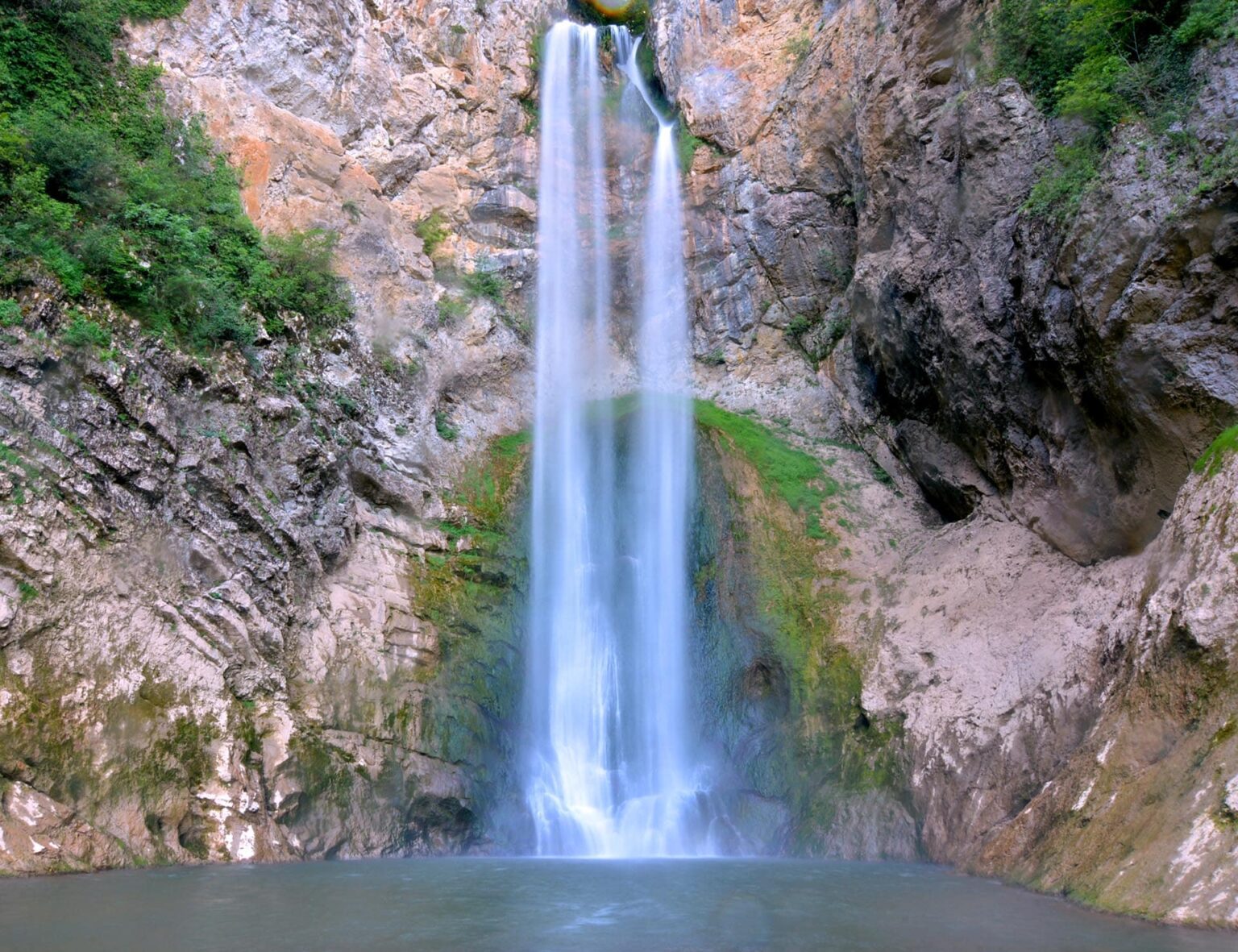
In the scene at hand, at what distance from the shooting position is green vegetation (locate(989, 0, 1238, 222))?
12336 millimetres

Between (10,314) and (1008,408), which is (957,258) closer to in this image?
(1008,408)

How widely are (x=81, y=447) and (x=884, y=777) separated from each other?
518 inches

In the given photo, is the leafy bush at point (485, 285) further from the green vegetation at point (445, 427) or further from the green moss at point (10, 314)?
the green moss at point (10, 314)

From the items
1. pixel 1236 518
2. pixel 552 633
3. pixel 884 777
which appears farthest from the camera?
pixel 552 633

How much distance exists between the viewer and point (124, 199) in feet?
51.4

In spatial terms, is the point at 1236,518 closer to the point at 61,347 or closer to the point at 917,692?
the point at 917,692

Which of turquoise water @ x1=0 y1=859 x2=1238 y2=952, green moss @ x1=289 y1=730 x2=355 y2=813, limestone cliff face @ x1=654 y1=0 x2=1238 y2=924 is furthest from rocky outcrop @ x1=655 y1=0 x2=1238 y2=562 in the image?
green moss @ x1=289 y1=730 x2=355 y2=813

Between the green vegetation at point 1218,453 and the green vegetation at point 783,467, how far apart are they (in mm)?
8933

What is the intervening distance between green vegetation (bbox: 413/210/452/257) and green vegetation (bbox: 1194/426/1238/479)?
19010 millimetres

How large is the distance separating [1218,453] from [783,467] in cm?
1070

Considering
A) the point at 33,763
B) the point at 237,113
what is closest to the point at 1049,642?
the point at 33,763

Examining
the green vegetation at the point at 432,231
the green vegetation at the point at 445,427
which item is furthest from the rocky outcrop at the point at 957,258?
the green vegetation at the point at 445,427

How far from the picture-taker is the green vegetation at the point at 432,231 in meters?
24.1

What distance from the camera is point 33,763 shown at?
427 inches
